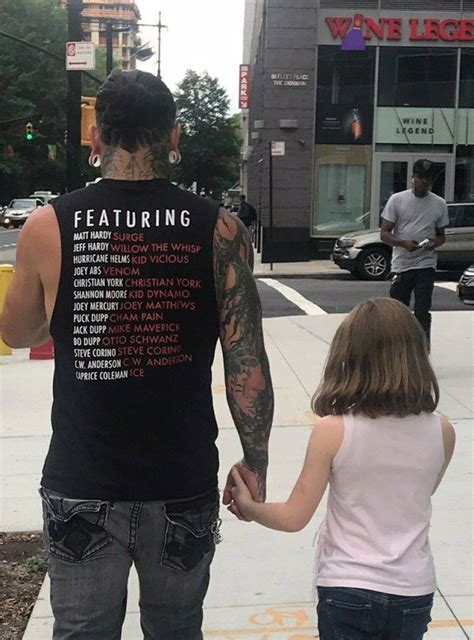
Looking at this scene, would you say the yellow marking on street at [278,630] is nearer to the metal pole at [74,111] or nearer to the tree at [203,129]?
the metal pole at [74,111]

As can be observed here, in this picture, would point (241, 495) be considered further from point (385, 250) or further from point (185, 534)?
point (385, 250)

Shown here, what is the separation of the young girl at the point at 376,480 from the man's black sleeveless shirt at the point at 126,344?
1.18ft

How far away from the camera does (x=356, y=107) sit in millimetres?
22219

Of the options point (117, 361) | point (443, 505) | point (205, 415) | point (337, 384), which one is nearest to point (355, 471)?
point (337, 384)

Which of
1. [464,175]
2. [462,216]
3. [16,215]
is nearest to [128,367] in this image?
[462,216]

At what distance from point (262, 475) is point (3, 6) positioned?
59.0m

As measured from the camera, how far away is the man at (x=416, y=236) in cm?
698

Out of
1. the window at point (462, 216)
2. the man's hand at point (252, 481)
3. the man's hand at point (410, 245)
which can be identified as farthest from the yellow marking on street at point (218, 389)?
the window at point (462, 216)

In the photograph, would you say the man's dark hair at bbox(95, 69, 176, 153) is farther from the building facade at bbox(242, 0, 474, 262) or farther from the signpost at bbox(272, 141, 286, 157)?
the building facade at bbox(242, 0, 474, 262)

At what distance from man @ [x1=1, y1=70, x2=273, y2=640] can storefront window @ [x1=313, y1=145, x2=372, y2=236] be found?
2065cm

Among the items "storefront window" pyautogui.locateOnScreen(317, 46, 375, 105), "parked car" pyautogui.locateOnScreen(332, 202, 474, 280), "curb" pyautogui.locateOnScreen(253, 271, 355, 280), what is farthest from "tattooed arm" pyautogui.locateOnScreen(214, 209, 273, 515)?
"storefront window" pyautogui.locateOnScreen(317, 46, 375, 105)

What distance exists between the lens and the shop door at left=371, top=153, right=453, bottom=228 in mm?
22344

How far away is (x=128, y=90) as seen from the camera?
6.99 ft

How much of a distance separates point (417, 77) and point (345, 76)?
73.6 inches
